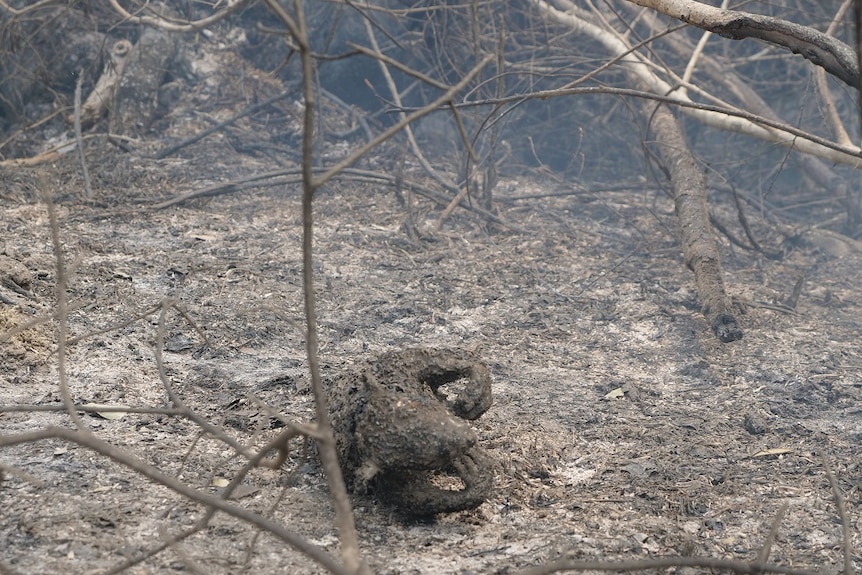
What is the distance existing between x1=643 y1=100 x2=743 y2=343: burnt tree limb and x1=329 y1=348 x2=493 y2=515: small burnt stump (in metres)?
1.98

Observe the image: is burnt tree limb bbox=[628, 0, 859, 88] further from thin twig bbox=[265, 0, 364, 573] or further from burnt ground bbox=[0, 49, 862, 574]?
thin twig bbox=[265, 0, 364, 573]

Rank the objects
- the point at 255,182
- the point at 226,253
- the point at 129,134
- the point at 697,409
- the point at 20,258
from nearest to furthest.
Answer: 1. the point at 697,409
2. the point at 20,258
3. the point at 226,253
4. the point at 255,182
5. the point at 129,134

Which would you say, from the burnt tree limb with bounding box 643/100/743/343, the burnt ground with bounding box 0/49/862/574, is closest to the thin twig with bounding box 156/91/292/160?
the burnt ground with bounding box 0/49/862/574

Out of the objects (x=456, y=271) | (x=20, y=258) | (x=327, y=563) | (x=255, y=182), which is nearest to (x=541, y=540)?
(x=327, y=563)

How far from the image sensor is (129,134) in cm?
671

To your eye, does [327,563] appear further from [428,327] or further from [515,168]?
[515,168]

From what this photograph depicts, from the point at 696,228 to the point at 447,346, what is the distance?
6.14ft

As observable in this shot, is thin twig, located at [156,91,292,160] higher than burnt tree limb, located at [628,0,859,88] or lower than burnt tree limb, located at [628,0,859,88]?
lower

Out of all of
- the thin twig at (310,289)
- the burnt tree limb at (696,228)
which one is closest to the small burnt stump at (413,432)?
the thin twig at (310,289)

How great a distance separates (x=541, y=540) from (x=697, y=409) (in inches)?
55.0

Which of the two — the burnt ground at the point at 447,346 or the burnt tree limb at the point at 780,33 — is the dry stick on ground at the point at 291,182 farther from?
the burnt tree limb at the point at 780,33

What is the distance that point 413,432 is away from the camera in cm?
222

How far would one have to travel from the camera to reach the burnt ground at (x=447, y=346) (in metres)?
2.21

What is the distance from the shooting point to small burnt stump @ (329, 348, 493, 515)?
7.32 ft
